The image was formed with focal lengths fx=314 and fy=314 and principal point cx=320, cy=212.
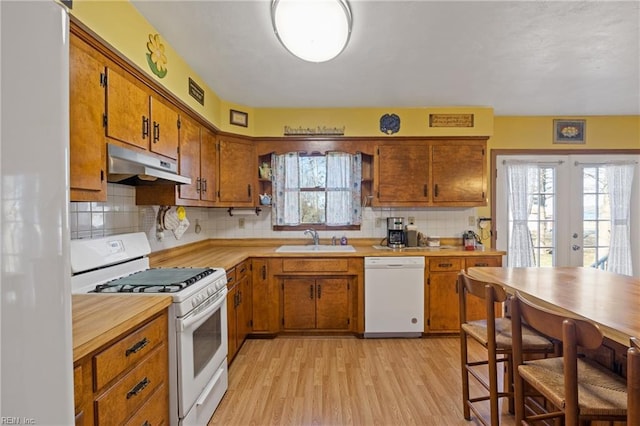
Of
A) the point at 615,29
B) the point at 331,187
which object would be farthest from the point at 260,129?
the point at 615,29

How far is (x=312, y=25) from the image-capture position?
1.63 meters

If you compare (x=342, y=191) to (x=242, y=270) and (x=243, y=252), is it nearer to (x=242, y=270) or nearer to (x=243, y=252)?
(x=243, y=252)

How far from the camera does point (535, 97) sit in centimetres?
317

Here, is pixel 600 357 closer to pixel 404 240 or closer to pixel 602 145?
pixel 404 240

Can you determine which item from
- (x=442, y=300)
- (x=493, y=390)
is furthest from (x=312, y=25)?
(x=442, y=300)

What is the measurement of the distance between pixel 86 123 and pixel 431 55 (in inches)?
87.0

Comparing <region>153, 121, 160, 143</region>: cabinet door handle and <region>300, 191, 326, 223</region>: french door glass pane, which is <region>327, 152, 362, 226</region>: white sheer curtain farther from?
<region>153, 121, 160, 143</region>: cabinet door handle

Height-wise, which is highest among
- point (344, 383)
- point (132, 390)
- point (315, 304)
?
point (132, 390)

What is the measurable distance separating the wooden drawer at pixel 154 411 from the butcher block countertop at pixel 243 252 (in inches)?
39.5

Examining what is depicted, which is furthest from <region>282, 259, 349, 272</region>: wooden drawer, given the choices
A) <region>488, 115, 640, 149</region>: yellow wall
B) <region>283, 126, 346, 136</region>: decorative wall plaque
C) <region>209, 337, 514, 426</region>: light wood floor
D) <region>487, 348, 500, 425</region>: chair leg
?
<region>488, 115, 640, 149</region>: yellow wall

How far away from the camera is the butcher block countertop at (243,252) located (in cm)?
255

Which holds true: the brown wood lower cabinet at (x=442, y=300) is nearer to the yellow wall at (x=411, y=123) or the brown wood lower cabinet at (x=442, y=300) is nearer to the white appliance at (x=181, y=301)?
the yellow wall at (x=411, y=123)

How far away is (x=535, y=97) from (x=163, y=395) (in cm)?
393

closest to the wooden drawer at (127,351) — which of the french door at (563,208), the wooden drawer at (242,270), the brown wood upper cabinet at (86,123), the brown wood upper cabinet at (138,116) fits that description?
the brown wood upper cabinet at (86,123)
